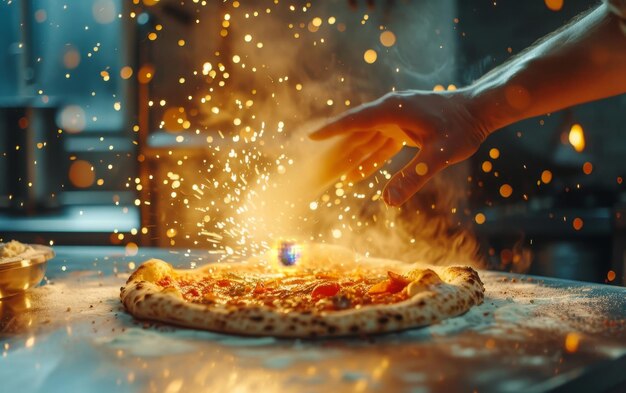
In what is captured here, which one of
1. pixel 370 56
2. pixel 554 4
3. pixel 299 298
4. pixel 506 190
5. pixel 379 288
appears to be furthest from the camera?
pixel 554 4

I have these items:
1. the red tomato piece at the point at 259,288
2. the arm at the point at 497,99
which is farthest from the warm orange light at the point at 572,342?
the red tomato piece at the point at 259,288

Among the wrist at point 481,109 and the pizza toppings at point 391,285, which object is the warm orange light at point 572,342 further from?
the wrist at point 481,109

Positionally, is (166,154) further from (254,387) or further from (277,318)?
(254,387)

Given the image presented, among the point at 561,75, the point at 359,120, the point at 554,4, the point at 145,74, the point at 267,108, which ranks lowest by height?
the point at 359,120

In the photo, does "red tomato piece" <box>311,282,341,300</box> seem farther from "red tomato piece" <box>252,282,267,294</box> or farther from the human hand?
the human hand

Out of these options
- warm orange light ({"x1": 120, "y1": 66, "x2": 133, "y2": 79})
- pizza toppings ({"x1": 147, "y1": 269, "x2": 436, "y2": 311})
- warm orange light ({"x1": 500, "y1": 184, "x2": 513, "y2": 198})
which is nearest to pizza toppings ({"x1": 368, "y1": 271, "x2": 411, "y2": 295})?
pizza toppings ({"x1": 147, "y1": 269, "x2": 436, "y2": 311})

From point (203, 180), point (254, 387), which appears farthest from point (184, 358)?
point (203, 180)

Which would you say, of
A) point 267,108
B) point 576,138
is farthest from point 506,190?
point 267,108

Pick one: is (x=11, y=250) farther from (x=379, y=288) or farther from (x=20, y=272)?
(x=379, y=288)
